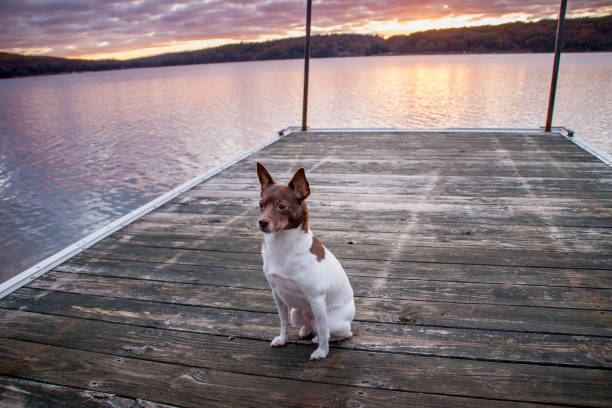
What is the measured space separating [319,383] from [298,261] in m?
0.69

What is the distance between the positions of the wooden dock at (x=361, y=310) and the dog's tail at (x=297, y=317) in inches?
4.9

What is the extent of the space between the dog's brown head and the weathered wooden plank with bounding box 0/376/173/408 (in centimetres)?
110

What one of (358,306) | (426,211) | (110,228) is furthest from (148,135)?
(358,306)

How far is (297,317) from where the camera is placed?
2.55 metres

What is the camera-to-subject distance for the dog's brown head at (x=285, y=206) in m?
1.98

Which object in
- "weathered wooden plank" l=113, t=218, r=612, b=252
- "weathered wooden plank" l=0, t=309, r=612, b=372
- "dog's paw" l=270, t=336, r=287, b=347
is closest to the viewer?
"weathered wooden plank" l=0, t=309, r=612, b=372

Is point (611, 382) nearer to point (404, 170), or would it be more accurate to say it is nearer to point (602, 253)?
point (602, 253)

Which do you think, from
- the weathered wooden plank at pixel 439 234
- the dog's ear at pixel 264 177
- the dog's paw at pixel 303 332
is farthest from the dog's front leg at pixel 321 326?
the weathered wooden plank at pixel 439 234

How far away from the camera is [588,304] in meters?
2.75

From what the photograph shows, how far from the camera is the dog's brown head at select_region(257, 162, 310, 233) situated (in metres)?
1.98

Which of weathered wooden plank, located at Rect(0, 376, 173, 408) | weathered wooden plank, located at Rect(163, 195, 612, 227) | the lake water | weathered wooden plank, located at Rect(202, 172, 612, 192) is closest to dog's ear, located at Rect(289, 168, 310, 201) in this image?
weathered wooden plank, located at Rect(0, 376, 173, 408)

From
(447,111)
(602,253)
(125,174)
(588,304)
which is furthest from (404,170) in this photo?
(447,111)

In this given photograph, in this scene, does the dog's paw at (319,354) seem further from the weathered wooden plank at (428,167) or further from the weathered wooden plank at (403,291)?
the weathered wooden plank at (428,167)

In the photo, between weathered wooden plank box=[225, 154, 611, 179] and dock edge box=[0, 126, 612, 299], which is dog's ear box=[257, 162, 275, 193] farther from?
weathered wooden plank box=[225, 154, 611, 179]
